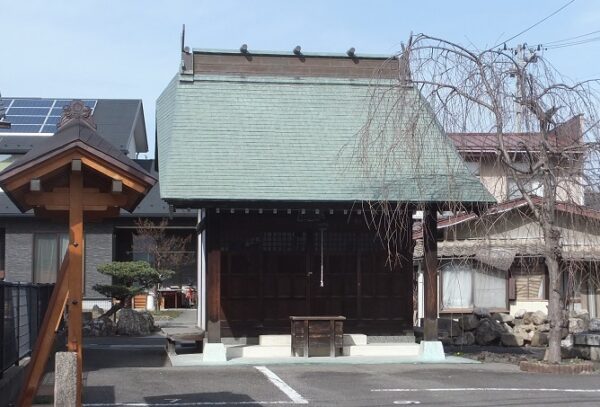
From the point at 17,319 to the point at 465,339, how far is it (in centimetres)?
1262

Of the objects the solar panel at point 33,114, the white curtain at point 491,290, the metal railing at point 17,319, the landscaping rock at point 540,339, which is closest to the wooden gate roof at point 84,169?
the metal railing at point 17,319

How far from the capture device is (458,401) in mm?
11555

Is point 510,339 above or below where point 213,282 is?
below

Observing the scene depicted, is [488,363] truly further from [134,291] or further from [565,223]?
[134,291]

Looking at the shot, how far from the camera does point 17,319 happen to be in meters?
12.8

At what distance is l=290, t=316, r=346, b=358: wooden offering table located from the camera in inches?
658

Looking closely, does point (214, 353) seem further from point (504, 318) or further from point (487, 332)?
point (504, 318)

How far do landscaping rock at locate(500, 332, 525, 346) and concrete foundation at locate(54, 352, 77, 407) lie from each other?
15568 millimetres

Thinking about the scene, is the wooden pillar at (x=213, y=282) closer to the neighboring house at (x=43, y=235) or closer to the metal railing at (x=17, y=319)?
the metal railing at (x=17, y=319)

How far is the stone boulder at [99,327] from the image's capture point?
2347 cm

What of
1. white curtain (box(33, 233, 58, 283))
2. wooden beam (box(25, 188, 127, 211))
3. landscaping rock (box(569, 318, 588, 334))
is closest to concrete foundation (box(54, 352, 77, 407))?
wooden beam (box(25, 188, 127, 211))

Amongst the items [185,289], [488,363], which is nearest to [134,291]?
[185,289]

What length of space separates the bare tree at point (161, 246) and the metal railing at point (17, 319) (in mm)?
10612

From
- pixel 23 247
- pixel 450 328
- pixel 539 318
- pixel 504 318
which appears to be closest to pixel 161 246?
pixel 23 247
